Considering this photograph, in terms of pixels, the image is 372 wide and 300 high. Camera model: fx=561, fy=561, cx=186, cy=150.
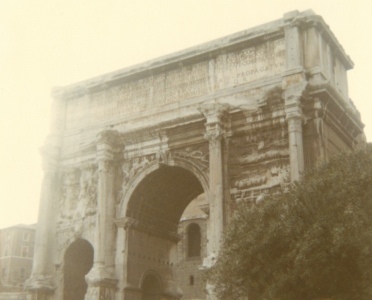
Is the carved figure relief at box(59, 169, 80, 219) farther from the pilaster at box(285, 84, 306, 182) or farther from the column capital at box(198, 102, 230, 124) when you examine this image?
the pilaster at box(285, 84, 306, 182)

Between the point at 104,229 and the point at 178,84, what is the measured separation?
465 centimetres

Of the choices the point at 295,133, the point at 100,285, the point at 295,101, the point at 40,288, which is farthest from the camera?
the point at 40,288

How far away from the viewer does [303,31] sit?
48.2ft

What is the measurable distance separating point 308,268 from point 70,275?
9.38 meters

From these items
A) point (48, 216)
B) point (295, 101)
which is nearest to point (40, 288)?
point (48, 216)

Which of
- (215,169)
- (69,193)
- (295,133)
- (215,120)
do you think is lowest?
(215,169)

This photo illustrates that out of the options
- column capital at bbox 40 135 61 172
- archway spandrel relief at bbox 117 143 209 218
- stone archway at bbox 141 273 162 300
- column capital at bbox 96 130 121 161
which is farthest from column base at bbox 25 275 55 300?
column capital at bbox 96 130 121 161

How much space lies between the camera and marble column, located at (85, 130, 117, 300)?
587 inches

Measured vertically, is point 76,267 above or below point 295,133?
below

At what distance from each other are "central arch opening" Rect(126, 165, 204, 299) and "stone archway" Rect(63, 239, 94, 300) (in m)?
1.90

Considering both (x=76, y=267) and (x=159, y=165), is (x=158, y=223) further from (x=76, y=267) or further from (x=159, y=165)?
(x=76, y=267)

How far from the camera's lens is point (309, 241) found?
9.63 meters

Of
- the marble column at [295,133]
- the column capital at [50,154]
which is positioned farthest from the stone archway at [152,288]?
the marble column at [295,133]

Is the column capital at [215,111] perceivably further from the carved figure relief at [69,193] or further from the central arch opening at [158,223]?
the carved figure relief at [69,193]
